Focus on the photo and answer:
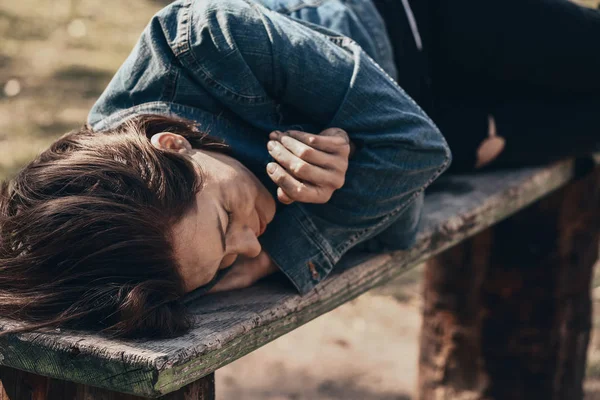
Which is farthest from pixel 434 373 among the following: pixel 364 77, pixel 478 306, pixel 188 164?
pixel 188 164

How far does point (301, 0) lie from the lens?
7.91 feet

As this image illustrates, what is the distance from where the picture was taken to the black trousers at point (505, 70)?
107 inches

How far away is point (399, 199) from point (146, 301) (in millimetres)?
750

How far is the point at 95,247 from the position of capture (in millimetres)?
1543

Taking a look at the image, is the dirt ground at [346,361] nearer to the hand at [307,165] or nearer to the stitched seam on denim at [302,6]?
the stitched seam on denim at [302,6]

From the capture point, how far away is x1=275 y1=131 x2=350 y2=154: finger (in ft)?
5.98

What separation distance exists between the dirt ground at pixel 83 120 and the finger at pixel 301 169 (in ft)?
6.29

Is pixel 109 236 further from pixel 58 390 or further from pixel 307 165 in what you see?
pixel 307 165

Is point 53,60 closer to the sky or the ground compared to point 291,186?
closer to the ground

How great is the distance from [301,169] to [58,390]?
646 mm

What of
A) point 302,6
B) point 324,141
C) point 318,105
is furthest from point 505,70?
point 324,141

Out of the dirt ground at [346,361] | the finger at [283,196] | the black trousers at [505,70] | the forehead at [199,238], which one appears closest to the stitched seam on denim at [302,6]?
the black trousers at [505,70]

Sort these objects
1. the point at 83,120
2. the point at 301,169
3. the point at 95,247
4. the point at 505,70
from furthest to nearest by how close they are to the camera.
A: the point at 83,120 < the point at 505,70 < the point at 301,169 < the point at 95,247

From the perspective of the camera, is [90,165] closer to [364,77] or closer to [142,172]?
[142,172]
